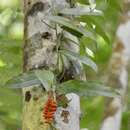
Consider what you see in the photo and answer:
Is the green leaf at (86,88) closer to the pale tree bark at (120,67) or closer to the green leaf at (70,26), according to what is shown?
the green leaf at (70,26)

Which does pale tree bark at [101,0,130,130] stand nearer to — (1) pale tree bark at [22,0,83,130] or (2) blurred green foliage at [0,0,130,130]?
(2) blurred green foliage at [0,0,130,130]

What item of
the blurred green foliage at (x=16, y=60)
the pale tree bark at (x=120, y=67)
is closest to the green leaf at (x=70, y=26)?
the blurred green foliage at (x=16, y=60)

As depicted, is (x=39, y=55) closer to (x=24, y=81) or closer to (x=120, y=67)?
(x=24, y=81)

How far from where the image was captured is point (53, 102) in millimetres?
792

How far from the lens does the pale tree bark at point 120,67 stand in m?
1.84

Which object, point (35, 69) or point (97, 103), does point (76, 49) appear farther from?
point (97, 103)

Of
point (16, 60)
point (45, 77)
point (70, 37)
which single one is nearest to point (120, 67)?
point (16, 60)

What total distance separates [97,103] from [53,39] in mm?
1141

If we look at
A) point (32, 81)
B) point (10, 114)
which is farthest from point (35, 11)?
point (10, 114)

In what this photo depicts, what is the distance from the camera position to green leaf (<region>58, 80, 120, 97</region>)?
857 mm

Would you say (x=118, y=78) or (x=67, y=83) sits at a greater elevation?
(x=118, y=78)

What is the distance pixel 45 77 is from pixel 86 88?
9 cm

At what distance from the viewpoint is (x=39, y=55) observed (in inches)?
36.4

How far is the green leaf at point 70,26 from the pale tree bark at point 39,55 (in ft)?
0.11
